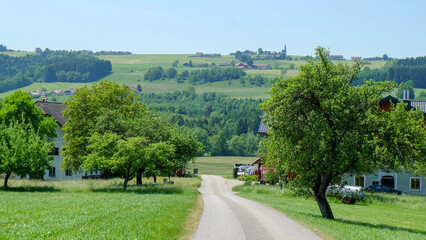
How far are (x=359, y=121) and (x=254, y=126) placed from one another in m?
166

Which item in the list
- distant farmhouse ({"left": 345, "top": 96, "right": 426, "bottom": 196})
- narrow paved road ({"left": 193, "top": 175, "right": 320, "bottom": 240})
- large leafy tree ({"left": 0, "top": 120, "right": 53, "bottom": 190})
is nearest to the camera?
narrow paved road ({"left": 193, "top": 175, "right": 320, "bottom": 240})

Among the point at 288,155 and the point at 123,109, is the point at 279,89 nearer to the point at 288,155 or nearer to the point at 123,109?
the point at 288,155

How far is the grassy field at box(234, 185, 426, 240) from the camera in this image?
72.7ft

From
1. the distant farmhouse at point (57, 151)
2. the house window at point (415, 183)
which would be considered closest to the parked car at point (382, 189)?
the house window at point (415, 183)

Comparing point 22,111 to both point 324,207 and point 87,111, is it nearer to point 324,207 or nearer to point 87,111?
point 87,111

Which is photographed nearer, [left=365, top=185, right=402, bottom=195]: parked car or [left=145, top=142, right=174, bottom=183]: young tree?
[left=145, top=142, right=174, bottom=183]: young tree

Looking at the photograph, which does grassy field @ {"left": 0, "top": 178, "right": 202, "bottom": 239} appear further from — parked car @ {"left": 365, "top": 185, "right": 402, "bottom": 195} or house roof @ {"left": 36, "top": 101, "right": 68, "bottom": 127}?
house roof @ {"left": 36, "top": 101, "right": 68, "bottom": 127}

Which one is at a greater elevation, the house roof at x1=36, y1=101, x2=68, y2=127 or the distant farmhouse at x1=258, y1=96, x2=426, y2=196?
the house roof at x1=36, y1=101, x2=68, y2=127

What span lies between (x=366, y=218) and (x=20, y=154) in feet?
105

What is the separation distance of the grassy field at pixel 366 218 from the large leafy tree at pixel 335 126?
272cm

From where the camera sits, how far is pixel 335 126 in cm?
2745

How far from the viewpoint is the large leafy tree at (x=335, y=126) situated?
86.0 ft

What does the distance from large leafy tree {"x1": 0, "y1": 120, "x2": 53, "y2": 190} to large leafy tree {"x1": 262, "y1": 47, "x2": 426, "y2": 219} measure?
27584mm

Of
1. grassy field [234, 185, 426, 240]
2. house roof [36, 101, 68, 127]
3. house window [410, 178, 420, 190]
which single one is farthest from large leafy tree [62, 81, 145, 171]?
house window [410, 178, 420, 190]
